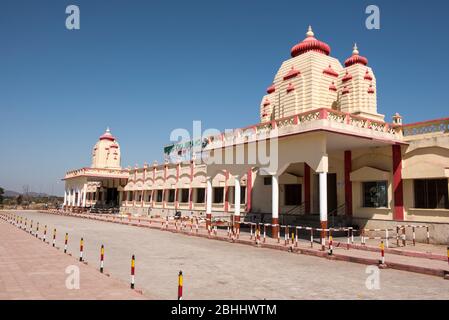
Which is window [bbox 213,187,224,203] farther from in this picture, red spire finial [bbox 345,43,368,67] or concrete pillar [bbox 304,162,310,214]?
red spire finial [bbox 345,43,368,67]

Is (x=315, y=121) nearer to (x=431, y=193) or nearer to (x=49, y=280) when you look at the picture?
(x=431, y=193)

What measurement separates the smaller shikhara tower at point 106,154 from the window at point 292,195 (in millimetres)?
35309

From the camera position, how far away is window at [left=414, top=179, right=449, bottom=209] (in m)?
17.5

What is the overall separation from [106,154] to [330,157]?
40464 millimetres

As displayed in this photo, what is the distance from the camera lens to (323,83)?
2322 cm

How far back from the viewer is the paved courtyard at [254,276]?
8305mm

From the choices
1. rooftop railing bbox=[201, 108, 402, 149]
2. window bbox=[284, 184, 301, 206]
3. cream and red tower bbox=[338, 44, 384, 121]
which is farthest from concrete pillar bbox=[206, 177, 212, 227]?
cream and red tower bbox=[338, 44, 384, 121]

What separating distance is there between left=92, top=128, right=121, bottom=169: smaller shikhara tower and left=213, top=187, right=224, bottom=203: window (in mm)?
25279

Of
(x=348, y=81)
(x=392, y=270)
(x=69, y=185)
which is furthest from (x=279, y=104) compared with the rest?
(x=69, y=185)

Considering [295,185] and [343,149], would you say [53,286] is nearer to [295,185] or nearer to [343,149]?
[343,149]

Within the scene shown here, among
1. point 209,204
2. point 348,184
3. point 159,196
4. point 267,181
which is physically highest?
point 267,181
